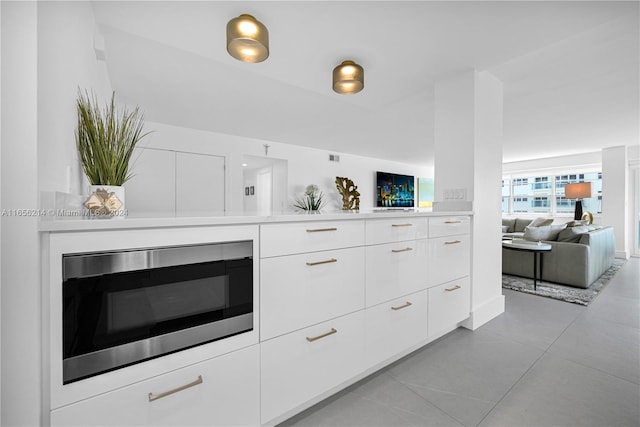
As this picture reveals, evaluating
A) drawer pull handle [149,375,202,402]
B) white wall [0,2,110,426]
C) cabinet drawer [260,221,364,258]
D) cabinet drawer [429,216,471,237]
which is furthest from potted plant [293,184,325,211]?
white wall [0,2,110,426]

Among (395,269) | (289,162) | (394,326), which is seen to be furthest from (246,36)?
(289,162)

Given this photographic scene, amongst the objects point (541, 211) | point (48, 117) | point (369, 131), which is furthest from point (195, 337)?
point (541, 211)

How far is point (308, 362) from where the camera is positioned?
1.32 metres

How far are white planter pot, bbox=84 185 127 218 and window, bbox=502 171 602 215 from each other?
9221 mm

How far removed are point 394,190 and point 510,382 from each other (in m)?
6.20

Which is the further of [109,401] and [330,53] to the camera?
[330,53]

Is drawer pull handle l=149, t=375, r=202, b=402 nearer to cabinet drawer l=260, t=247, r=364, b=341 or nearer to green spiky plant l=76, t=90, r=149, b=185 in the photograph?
cabinet drawer l=260, t=247, r=364, b=341

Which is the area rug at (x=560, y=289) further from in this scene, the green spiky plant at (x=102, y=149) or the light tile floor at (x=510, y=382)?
the green spiky plant at (x=102, y=149)

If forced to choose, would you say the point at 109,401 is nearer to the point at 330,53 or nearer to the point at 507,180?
the point at 330,53

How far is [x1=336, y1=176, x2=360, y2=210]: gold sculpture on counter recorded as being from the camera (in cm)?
624

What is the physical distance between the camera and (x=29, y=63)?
0.78 m

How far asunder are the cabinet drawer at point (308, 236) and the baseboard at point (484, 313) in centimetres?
156

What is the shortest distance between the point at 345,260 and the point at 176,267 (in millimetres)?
813

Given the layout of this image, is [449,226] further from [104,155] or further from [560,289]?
[560,289]
